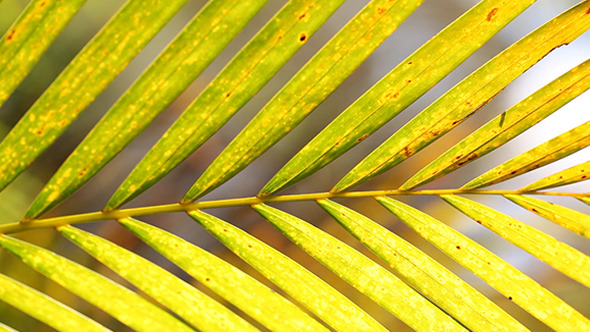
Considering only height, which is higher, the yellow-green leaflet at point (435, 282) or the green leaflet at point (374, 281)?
the yellow-green leaflet at point (435, 282)

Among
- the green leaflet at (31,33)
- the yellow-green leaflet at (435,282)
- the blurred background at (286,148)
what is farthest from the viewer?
the blurred background at (286,148)

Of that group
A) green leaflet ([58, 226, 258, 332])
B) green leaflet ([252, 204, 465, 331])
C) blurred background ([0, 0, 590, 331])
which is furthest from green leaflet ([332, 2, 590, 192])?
blurred background ([0, 0, 590, 331])

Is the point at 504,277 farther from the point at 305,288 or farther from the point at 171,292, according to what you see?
the point at 171,292

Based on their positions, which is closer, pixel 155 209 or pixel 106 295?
pixel 106 295

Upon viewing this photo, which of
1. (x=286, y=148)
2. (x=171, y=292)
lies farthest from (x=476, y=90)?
(x=286, y=148)

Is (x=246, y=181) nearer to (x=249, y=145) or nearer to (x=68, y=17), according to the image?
(x=249, y=145)

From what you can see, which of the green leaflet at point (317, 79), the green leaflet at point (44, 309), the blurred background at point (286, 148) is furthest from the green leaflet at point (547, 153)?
the blurred background at point (286, 148)

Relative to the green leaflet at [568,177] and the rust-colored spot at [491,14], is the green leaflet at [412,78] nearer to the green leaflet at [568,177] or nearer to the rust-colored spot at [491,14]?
the rust-colored spot at [491,14]
